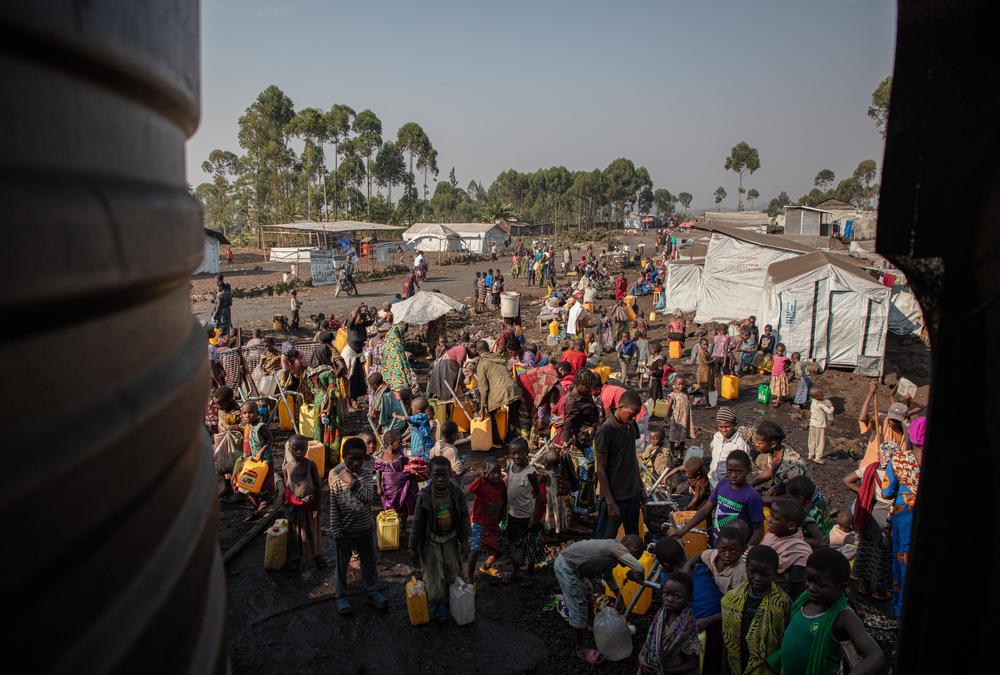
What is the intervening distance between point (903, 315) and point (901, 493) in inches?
637

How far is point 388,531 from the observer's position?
6621 mm

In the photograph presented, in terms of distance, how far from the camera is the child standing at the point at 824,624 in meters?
3.48

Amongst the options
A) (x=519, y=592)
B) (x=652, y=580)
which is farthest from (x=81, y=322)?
(x=519, y=592)

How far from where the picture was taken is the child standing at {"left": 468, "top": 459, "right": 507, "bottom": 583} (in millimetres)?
5895

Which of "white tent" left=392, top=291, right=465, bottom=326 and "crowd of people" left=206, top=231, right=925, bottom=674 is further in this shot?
"white tent" left=392, top=291, right=465, bottom=326

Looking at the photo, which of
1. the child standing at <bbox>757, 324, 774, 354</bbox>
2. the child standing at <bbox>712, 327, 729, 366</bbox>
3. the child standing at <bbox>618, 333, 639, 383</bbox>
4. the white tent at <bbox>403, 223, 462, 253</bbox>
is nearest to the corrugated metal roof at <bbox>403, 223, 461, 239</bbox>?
the white tent at <bbox>403, 223, 462, 253</bbox>

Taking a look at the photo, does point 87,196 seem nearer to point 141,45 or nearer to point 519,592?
point 141,45

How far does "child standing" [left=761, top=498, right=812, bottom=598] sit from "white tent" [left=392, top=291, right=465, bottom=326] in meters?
10.5

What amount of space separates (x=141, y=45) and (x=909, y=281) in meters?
1.39

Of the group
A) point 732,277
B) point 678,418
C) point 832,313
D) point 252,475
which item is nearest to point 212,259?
point 732,277

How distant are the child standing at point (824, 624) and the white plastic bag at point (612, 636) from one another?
155cm

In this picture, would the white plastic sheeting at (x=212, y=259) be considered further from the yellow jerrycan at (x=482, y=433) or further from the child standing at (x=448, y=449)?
the child standing at (x=448, y=449)

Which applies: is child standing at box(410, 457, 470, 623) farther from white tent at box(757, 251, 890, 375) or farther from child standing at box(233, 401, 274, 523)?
white tent at box(757, 251, 890, 375)

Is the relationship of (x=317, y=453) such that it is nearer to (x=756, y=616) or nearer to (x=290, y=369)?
(x=290, y=369)
